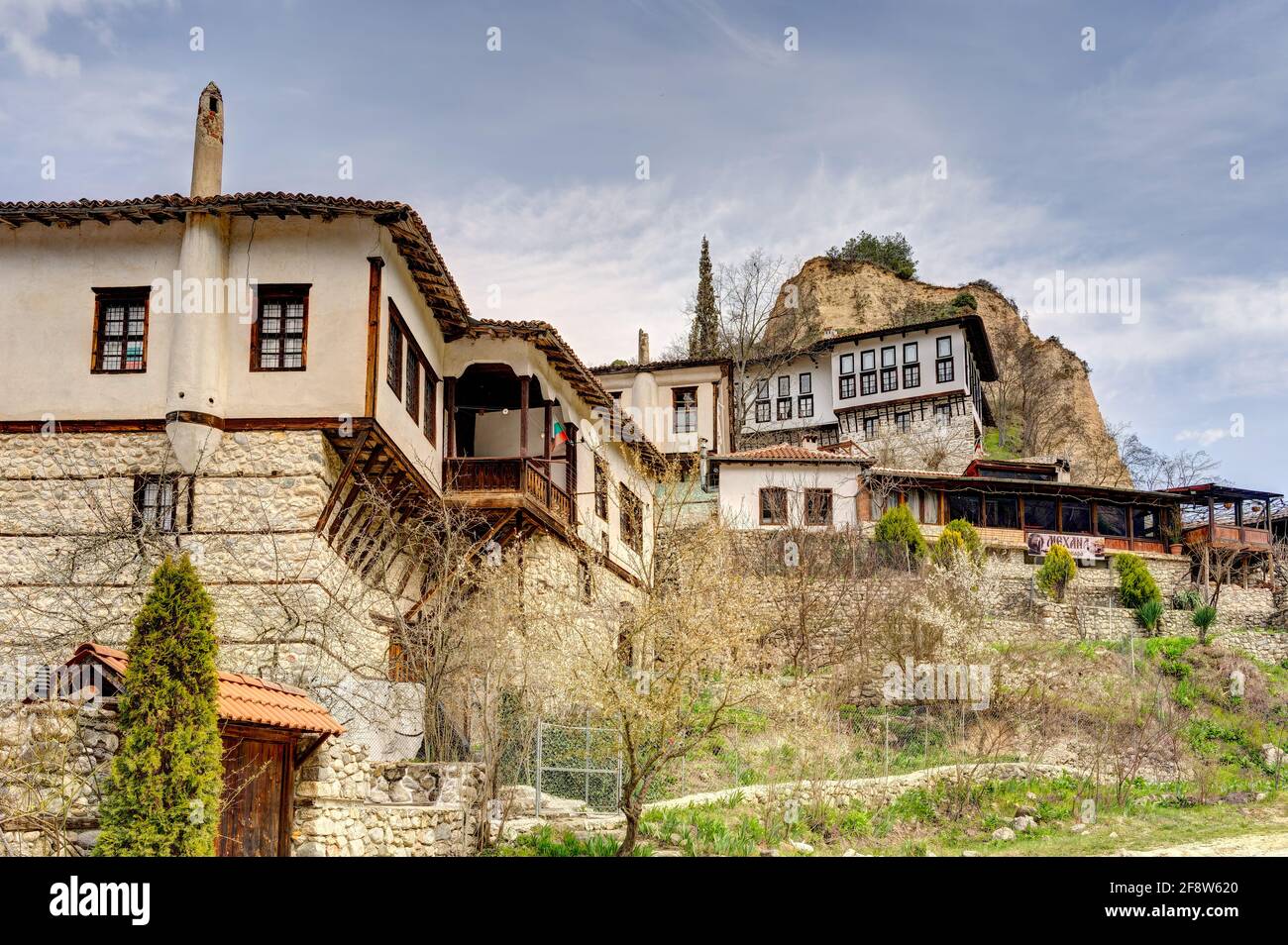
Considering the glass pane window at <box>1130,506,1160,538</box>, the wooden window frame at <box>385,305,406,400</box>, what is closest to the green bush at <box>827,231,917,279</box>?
the glass pane window at <box>1130,506,1160,538</box>

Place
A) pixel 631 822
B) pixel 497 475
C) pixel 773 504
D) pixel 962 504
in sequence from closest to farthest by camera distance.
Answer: pixel 631 822 < pixel 497 475 < pixel 773 504 < pixel 962 504

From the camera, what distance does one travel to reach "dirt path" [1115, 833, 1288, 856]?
53.4 ft

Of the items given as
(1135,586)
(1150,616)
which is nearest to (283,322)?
(1150,616)

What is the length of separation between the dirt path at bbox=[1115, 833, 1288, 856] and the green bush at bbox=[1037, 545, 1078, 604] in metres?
16.0

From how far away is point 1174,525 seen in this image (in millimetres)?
41000

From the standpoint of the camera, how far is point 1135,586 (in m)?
34.1

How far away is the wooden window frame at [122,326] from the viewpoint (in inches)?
770

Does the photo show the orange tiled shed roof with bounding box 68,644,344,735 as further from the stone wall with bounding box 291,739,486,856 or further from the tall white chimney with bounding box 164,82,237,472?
the tall white chimney with bounding box 164,82,237,472

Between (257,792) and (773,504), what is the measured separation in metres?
25.5

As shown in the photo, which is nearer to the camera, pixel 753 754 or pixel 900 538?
pixel 753 754

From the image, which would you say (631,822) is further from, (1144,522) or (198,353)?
(1144,522)

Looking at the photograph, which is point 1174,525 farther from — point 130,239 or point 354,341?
point 130,239

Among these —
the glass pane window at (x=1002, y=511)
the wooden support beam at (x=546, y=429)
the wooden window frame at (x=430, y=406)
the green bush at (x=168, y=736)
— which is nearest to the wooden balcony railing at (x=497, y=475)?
the wooden support beam at (x=546, y=429)
